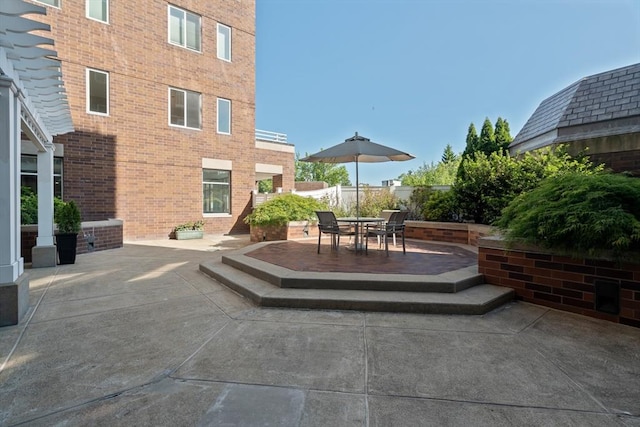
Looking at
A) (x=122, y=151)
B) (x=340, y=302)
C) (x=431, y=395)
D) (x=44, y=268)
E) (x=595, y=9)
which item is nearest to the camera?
(x=431, y=395)

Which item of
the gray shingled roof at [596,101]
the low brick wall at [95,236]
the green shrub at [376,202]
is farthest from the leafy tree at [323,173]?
the low brick wall at [95,236]

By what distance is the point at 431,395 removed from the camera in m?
2.14

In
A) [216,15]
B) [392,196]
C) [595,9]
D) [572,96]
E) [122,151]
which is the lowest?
[392,196]

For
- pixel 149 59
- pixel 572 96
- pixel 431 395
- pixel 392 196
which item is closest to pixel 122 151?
pixel 149 59

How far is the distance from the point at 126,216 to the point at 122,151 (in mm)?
2131

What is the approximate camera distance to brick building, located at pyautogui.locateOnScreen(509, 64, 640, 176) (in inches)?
329

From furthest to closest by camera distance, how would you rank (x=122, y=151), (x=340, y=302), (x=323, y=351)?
(x=122, y=151), (x=340, y=302), (x=323, y=351)

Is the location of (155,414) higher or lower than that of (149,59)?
lower

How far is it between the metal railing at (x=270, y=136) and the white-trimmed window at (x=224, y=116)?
7.80ft

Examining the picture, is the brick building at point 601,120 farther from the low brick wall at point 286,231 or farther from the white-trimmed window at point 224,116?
the white-trimmed window at point 224,116

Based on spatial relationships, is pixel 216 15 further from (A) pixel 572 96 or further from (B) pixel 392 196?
(A) pixel 572 96

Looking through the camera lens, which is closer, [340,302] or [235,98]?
[340,302]

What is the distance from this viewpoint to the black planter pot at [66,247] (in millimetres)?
6566

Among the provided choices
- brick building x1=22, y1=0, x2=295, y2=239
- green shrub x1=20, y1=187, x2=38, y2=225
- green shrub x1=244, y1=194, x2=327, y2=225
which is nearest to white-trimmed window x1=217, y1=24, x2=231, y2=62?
brick building x1=22, y1=0, x2=295, y2=239
